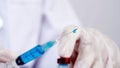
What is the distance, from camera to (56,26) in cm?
63

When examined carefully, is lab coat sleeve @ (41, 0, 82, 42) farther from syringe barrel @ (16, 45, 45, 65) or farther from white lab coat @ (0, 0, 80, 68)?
syringe barrel @ (16, 45, 45, 65)

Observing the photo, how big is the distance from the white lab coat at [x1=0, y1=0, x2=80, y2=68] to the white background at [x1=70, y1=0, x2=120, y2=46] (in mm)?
249

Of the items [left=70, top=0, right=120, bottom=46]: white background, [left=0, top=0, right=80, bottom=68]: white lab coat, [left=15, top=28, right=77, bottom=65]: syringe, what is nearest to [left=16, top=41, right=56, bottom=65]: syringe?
[left=15, top=28, right=77, bottom=65]: syringe

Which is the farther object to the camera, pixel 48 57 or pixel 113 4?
pixel 113 4

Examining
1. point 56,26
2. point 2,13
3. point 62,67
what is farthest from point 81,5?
point 62,67

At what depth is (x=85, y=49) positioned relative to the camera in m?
0.49

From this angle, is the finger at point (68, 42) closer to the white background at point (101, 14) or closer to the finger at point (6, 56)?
the finger at point (6, 56)

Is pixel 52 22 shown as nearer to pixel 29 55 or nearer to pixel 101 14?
pixel 29 55

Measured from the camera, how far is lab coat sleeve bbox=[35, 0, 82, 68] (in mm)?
613

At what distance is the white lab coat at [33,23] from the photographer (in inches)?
22.5

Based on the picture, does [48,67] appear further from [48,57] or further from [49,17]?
[49,17]

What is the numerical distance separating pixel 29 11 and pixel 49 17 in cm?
6

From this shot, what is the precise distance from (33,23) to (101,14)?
0.42 metres

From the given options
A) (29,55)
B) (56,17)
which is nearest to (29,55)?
(29,55)
